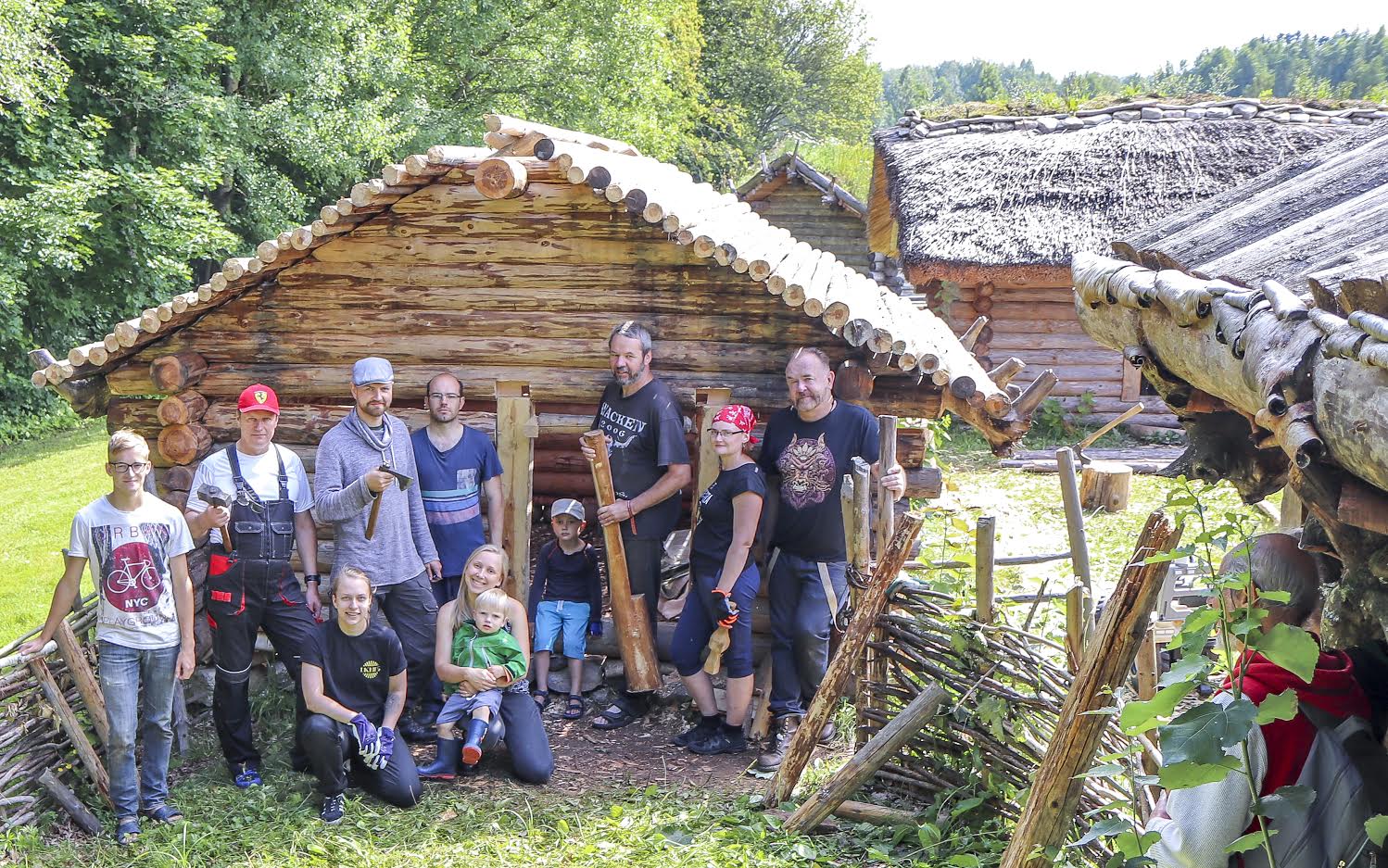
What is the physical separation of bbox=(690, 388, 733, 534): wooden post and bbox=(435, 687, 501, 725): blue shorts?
5.07 feet

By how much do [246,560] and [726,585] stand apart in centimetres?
262

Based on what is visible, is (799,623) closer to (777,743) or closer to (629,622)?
(777,743)

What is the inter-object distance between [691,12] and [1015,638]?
127 feet

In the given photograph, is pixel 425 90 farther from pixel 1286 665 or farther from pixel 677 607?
pixel 1286 665

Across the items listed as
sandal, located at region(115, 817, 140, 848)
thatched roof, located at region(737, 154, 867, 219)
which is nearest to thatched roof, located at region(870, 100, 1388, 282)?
thatched roof, located at region(737, 154, 867, 219)

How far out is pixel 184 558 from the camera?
19.2 feet

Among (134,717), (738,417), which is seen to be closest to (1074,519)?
(738,417)

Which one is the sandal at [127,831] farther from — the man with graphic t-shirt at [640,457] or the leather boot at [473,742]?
the man with graphic t-shirt at [640,457]

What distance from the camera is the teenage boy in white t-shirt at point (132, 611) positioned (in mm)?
5680

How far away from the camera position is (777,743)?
21.5ft

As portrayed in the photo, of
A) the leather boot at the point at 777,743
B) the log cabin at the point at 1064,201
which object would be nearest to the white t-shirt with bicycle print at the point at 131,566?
the leather boot at the point at 777,743

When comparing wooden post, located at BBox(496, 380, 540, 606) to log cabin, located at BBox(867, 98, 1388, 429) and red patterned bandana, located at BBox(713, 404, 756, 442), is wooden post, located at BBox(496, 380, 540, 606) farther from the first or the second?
log cabin, located at BBox(867, 98, 1388, 429)

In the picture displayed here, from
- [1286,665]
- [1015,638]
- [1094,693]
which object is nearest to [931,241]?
[1015,638]

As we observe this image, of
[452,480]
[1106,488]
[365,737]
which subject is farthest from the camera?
[1106,488]
